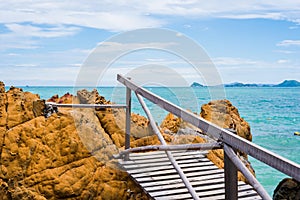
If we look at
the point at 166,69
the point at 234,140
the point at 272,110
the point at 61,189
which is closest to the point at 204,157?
the point at 166,69

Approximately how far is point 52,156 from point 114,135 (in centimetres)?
114

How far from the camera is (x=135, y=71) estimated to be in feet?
23.9

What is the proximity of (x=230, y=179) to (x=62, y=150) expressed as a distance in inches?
143

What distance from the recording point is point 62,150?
6957 mm

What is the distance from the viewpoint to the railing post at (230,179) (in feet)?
12.8

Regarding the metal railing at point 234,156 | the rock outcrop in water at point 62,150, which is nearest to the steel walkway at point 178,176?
the rock outcrop in water at point 62,150

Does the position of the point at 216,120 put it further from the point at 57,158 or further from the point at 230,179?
the point at 230,179

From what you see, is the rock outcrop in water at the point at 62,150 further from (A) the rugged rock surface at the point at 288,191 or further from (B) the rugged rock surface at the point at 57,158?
(A) the rugged rock surface at the point at 288,191

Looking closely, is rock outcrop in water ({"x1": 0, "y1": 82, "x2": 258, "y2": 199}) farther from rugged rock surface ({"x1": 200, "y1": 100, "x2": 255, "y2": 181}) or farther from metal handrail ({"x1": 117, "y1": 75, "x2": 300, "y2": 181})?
metal handrail ({"x1": 117, "y1": 75, "x2": 300, "y2": 181})

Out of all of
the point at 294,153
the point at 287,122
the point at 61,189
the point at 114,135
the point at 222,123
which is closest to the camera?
the point at 61,189

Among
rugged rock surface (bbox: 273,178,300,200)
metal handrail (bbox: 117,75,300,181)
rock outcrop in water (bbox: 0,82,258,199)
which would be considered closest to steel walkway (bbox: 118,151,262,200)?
rock outcrop in water (bbox: 0,82,258,199)

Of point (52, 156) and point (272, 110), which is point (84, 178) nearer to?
point (52, 156)

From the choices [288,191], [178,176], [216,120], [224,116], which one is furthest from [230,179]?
[224,116]

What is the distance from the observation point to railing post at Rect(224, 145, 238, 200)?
3.89 m
